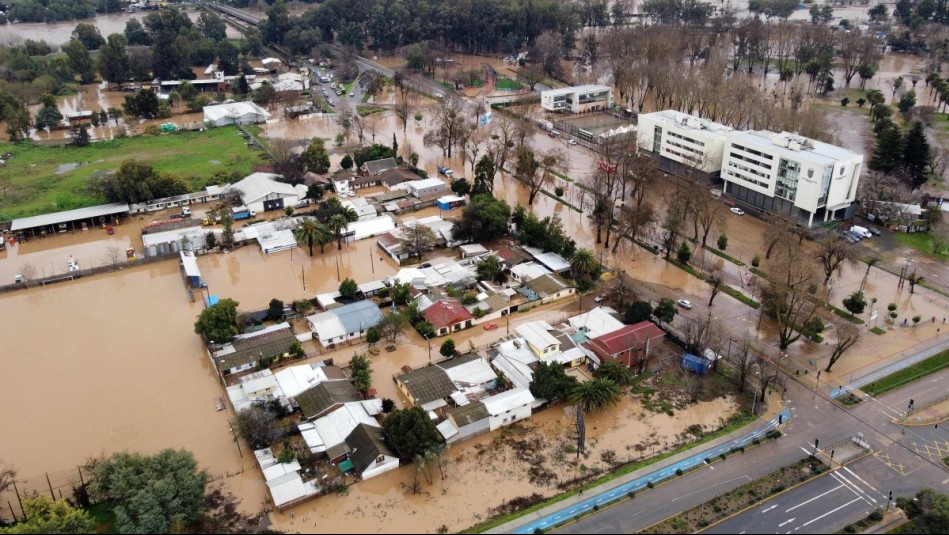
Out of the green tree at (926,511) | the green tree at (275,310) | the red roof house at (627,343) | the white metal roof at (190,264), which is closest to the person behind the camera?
the green tree at (926,511)

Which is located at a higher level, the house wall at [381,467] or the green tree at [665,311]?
the green tree at [665,311]

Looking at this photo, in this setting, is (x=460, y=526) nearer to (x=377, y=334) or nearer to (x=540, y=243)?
(x=377, y=334)

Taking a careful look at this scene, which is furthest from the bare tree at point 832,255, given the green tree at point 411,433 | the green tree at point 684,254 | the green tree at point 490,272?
the green tree at point 411,433

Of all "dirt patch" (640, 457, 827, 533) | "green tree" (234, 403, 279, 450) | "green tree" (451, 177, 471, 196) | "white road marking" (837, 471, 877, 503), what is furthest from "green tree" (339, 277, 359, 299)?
"white road marking" (837, 471, 877, 503)

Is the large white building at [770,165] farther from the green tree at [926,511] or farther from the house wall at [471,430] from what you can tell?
the house wall at [471,430]

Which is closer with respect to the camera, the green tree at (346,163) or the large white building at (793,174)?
the large white building at (793,174)

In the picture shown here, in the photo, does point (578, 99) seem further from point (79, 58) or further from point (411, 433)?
point (79, 58)

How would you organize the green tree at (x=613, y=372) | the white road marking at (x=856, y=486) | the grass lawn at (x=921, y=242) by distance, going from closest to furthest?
the white road marking at (x=856, y=486) → the green tree at (x=613, y=372) → the grass lawn at (x=921, y=242)

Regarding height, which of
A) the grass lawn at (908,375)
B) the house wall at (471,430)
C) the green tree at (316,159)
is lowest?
the house wall at (471,430)
